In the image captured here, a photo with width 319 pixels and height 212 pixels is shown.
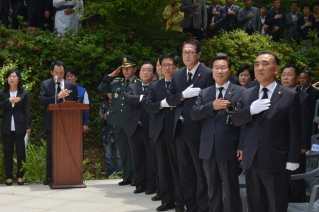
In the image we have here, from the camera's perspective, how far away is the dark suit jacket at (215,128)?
24.3ft

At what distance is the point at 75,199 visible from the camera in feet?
31.9

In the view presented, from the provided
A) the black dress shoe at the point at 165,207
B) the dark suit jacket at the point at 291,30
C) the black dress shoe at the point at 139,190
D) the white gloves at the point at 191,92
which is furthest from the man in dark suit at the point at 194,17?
the white gloves at the point at 191,92

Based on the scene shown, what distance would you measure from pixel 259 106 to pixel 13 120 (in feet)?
18.1

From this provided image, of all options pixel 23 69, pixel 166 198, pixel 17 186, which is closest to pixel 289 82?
pixel 166 198

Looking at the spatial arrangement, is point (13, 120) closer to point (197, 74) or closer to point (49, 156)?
point (49, 156)

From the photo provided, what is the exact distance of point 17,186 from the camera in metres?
11.0

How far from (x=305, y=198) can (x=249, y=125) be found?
1.69m

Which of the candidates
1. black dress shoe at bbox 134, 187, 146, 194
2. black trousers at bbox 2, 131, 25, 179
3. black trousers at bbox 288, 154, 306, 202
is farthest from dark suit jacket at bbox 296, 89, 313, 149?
black trousers at bbox 2, 131, 25, 179

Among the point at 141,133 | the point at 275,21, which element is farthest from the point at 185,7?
the point at 141,133

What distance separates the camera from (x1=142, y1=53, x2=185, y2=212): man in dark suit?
8719mm

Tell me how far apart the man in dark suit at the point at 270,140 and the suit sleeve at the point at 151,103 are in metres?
2.14

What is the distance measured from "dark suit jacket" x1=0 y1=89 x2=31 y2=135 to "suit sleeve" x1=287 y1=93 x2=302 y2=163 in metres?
5.63

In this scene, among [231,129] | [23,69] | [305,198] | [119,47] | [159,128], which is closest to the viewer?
[231,129]

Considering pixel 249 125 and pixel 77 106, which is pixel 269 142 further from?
pixel 77 106
